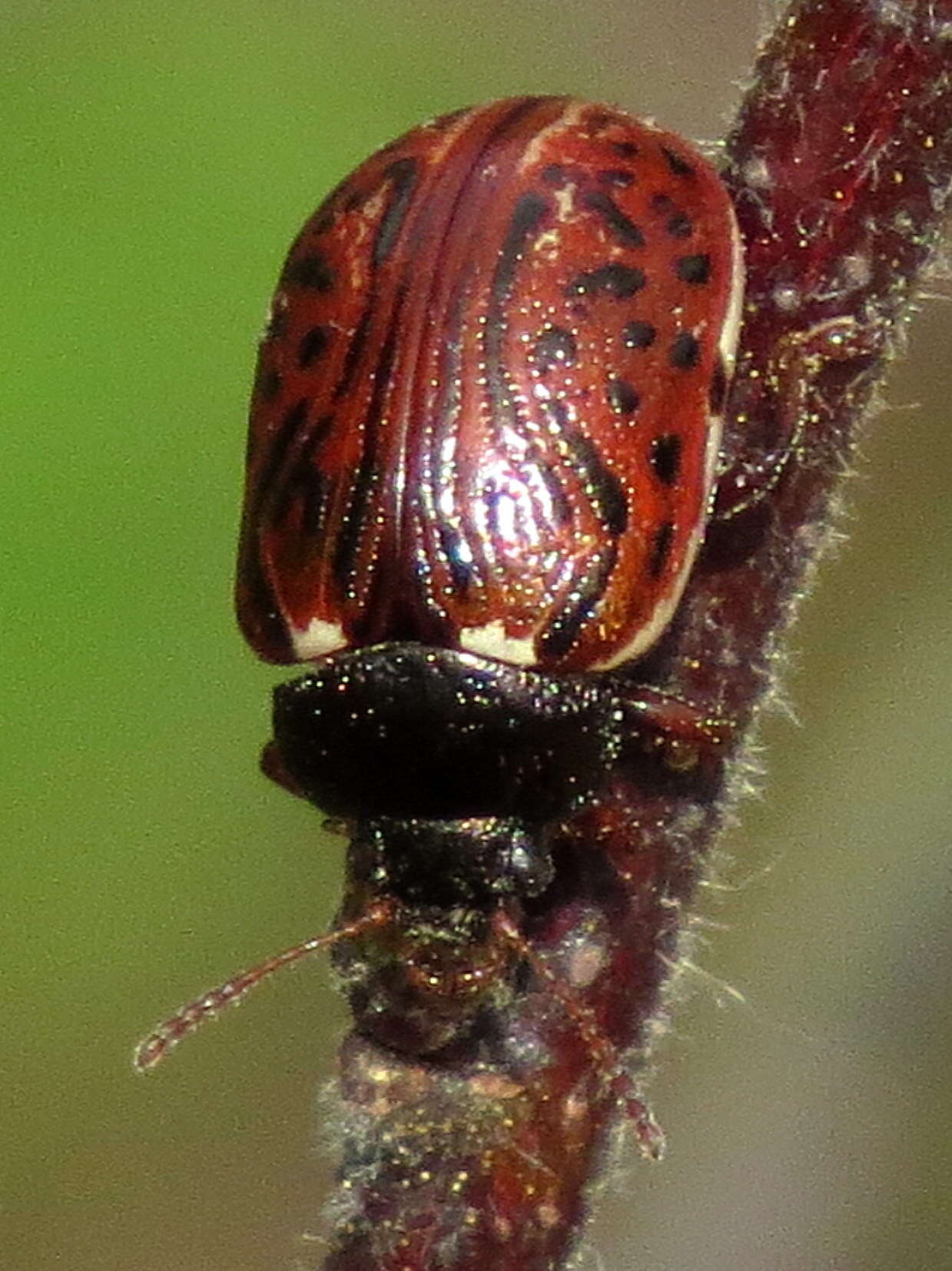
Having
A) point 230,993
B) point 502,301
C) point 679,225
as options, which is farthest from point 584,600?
point 230,993

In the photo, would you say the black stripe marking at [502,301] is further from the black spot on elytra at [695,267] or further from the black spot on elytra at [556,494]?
the black spot on elytra at [695,267]

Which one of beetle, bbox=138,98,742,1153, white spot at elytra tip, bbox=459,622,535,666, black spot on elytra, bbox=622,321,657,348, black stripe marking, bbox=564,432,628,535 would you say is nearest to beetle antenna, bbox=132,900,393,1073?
beetle, bbox=138,98,742,1153

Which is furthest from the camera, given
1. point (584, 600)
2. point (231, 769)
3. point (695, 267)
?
point (231, 769)

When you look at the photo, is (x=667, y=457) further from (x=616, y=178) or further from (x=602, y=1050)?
(x=602, y=1050)

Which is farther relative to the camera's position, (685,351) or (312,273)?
(312,273)

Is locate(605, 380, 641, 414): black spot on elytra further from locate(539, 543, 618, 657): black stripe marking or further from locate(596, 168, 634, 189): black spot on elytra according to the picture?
locate(596, 168, 634, 189): black spot on elytra

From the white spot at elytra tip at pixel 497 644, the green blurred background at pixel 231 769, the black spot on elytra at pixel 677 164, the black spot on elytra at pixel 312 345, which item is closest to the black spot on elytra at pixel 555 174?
the black spot on elytra at pixel 677 164

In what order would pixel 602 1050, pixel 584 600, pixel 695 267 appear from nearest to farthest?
pixel 602 1050
pixel 695 267
pixel 584 600
